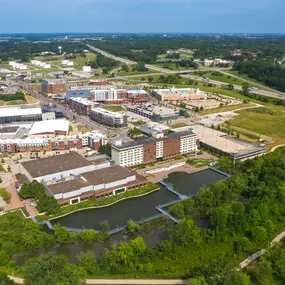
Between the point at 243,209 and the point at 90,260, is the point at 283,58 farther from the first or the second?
the point at 90,260

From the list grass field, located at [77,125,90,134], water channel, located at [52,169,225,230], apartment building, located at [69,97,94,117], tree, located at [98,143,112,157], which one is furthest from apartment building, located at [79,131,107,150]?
apartment building, located at [69,97,94,117]

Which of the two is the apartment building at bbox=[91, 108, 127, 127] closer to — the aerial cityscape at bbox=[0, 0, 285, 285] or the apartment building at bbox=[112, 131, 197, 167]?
the aerial cityscape at bbox=[0, 0, 285, 285]

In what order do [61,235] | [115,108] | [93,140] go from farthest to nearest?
1. [115,108]
2. [93,140]
3. [61,235]

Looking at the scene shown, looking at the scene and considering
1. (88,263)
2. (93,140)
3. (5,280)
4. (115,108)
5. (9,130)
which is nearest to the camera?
(5,280)

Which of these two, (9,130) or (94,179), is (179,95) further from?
(94,179)

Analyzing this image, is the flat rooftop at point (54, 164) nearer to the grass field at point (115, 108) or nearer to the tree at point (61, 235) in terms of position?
the tree at point (61, 235)

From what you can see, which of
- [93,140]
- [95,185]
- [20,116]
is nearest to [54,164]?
[95,185]

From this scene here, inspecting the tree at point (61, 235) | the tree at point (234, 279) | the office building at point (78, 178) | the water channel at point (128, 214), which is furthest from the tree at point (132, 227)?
the tree at point (234, 279)
